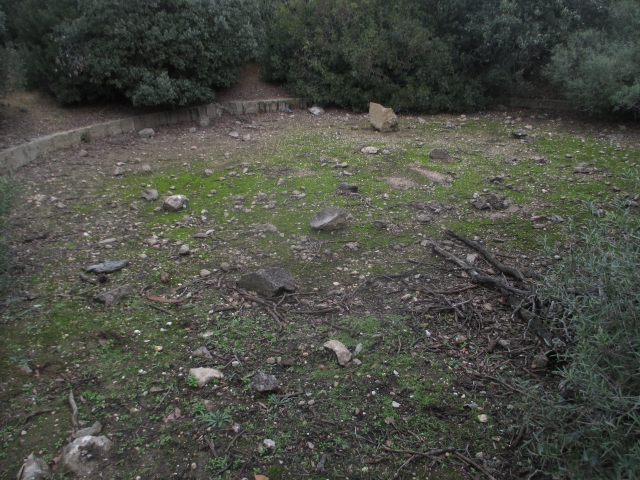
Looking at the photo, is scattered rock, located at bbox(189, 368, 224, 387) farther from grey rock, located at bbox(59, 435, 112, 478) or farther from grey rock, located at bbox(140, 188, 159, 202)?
grey rock, located at bbox(140, 188, 159, 202)

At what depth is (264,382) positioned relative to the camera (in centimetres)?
271

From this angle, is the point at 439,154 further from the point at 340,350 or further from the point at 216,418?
the point at 216,418

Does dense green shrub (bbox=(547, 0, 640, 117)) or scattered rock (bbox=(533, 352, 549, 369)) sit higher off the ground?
dense green shrub (bbox=(547, 0, 640, 117))

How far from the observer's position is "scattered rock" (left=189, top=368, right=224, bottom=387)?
2748 mm

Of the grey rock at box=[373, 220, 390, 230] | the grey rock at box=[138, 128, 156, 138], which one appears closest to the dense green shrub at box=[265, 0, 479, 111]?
the grey rock at box=[138, 128, 156, 138]

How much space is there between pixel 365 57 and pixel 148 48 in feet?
12.0

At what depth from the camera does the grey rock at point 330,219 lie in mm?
4457

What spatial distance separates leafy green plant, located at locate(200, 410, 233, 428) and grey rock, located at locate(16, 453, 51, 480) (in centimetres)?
72

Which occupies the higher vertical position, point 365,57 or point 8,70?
point 8,70

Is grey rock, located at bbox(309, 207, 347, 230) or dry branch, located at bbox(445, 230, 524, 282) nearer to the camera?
dry branch, located at bbox(445, 230, 524, 282)

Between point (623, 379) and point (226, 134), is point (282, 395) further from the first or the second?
point (226, 134)

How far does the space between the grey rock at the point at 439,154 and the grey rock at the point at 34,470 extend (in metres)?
5.39

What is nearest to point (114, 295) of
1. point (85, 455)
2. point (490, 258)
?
point (85, 455)

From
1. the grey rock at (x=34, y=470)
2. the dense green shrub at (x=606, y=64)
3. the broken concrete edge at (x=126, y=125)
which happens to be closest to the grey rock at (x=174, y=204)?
the broken concrete edge at (x=126, y=125)
